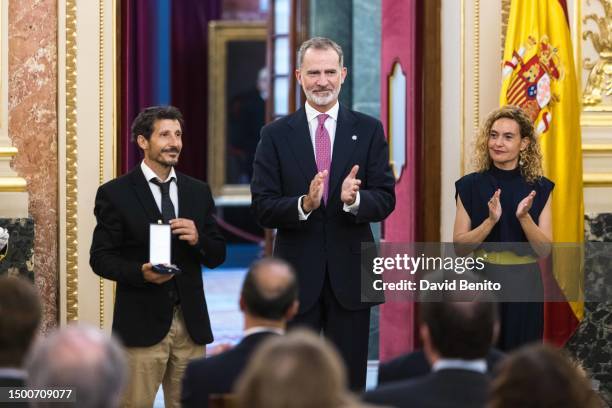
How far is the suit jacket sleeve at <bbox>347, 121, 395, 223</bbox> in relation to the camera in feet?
16.2

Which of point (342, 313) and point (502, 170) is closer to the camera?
point (342, 313)

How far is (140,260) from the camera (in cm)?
493

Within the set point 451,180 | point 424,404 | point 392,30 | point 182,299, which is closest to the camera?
point 424,404

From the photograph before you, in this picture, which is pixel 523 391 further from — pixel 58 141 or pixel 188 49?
pixel 188 49

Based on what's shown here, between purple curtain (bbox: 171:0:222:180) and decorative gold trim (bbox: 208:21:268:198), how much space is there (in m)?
0.10

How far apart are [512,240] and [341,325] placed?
36.3 inches

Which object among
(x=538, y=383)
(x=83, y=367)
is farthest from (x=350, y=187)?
(x=83, y=367)

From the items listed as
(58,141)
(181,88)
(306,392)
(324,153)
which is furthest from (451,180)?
(181,88)

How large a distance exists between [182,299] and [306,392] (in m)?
2.73

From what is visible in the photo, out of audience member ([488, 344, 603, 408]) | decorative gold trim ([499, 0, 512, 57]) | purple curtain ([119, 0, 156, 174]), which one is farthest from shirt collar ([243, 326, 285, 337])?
decorative gold trim ([499, 0, 512, 57])

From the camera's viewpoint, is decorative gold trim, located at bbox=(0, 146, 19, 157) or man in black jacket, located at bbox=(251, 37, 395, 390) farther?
decorative gold trim, located at bbox=(0, 146, 19, 157)

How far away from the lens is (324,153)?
16.9 ft

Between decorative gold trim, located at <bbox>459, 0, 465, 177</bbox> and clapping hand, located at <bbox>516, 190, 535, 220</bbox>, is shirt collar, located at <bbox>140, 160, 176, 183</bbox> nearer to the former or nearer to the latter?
clapping hand, located at <bbox>516, 190, 535, 220</bbox>

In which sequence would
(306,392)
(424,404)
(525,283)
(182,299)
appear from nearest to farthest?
(306,392) → (424,404) → (182,299) → (525,283)
